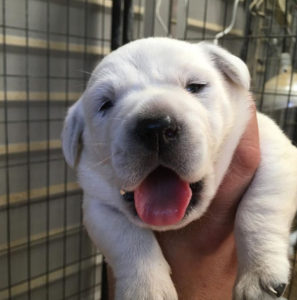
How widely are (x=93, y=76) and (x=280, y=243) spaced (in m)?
0.98

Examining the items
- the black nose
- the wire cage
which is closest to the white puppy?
the black nose

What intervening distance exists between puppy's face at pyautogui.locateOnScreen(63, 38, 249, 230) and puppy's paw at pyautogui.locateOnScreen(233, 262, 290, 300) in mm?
272

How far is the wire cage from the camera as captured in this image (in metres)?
2.72

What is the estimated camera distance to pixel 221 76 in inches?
59.6

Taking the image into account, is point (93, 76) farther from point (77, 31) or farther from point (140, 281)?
point (77, 31)

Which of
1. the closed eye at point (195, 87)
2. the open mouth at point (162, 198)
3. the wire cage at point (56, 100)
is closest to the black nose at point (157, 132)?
the open mouth at point (162, 198)

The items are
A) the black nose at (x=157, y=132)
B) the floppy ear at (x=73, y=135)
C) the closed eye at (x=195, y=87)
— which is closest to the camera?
the black nose at (x=157, y=132)

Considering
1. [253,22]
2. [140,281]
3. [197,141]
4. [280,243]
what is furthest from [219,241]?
[253,22]

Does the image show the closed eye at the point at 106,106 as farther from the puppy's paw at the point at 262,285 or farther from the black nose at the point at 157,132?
the puppy's paw at the point at 262,285

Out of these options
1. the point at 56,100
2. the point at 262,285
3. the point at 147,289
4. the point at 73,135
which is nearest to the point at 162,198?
the point at 147,289

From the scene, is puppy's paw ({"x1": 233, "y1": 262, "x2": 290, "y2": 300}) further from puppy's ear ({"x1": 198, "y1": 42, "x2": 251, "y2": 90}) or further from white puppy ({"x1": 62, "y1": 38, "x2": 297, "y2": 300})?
puppy's ear ({"x1": 198, "y1": 42, "x2": 251, "y2": 90})

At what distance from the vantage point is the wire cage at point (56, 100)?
8.93 feet

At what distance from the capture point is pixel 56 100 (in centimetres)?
296

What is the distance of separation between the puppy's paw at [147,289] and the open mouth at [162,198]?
239 millimetres
